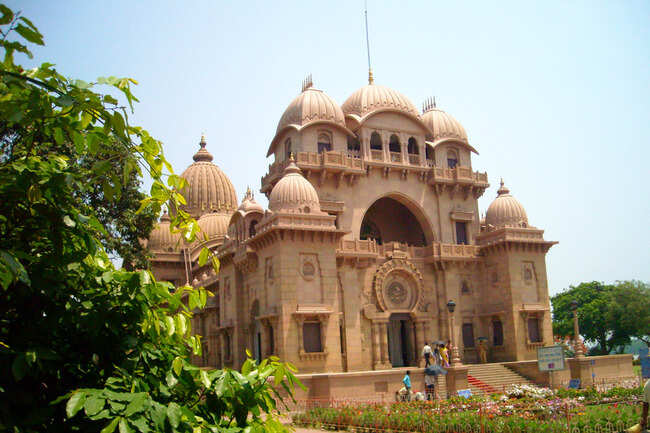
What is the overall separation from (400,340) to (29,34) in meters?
33.6

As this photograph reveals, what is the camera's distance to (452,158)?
39.4m

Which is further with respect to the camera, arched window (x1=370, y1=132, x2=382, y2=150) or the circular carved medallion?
arched window (x1=370, y1=132, x2=382, y2=150)

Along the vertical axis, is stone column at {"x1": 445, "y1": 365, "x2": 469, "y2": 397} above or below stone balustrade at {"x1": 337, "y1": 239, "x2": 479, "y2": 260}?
below

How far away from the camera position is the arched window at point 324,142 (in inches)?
1375

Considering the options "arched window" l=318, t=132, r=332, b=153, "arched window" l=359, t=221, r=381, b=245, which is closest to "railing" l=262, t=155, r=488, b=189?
"arched window" l=318, t=132, r=332, b=153

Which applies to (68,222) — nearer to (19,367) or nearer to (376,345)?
(19,367)

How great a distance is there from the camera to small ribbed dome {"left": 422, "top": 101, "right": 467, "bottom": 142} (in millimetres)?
39156

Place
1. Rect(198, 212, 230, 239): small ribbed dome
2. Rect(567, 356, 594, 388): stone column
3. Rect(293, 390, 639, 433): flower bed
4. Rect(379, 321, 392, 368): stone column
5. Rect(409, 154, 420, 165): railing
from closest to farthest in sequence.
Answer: Rect(293, 390, 639, 433): flower bed < Rect(567, 356, 594, 388): stone column < Rect(379, 321, 392, 368): stone column < Rect(409, 154, 420, 165): railing < Rect(198, 212, 230, 239): small ribbed dome

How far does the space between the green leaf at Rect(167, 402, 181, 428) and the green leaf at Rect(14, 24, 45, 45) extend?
243 cm

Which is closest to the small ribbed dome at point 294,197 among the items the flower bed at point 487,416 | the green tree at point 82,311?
the flower bed at point 487,416

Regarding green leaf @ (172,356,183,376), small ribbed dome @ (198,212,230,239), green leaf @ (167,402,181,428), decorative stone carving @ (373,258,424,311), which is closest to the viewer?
green leaf @ (167,402,181,428)

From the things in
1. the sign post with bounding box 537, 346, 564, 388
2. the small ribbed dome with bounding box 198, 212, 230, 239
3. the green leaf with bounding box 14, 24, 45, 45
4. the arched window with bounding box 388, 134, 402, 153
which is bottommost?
the sign post with bounding box 537, 346, 564, 388

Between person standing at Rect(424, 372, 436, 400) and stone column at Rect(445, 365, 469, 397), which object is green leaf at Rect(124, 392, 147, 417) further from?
stone column at Rect(445, 365, 469, 397)

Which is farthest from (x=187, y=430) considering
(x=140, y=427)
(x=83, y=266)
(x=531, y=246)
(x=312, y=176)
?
(x=531, y=246)
